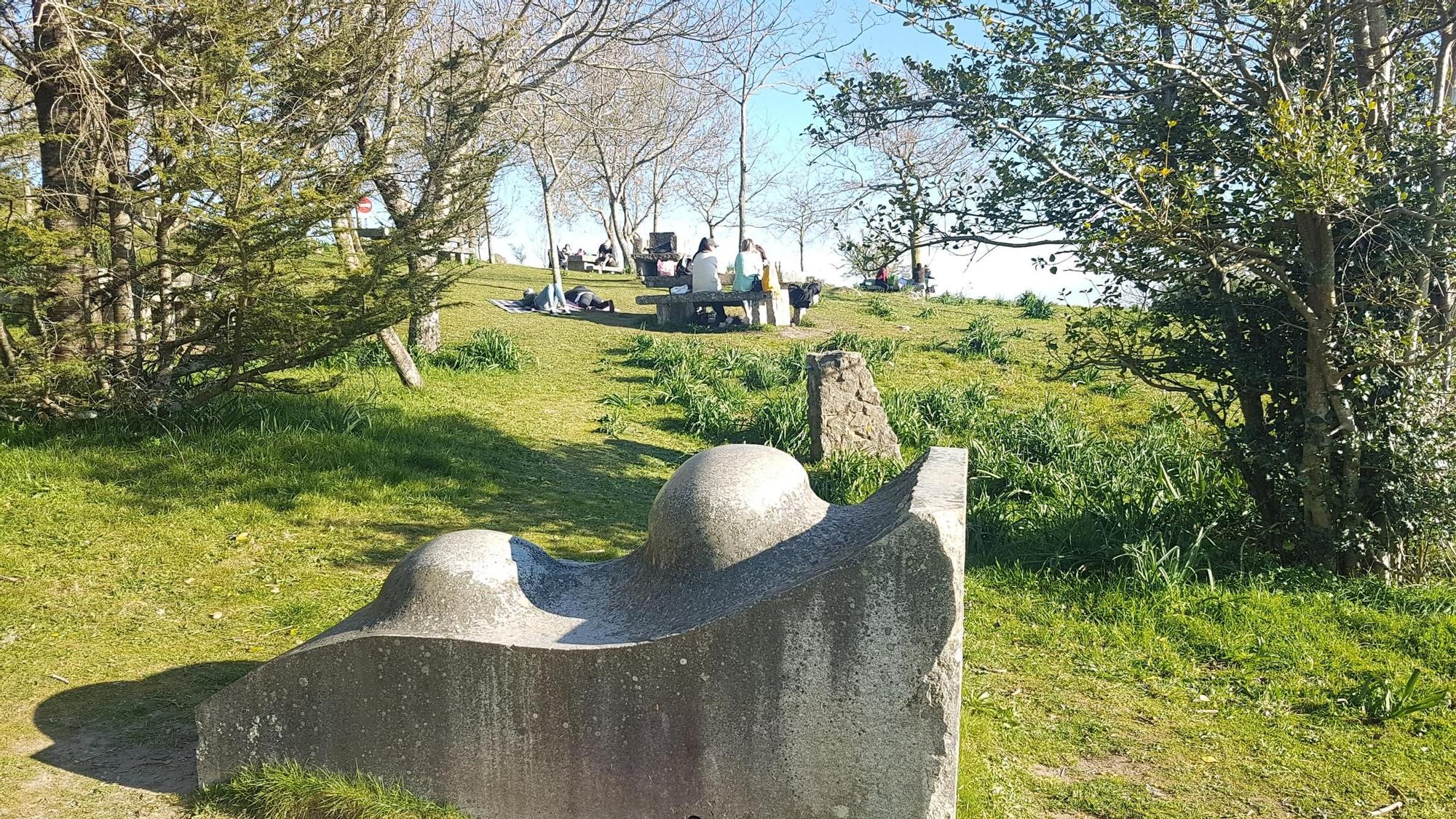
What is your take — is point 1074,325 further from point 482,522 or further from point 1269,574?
point 482,522

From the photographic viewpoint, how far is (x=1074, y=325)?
6.45 metres

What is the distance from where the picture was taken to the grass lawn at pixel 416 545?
3947mm

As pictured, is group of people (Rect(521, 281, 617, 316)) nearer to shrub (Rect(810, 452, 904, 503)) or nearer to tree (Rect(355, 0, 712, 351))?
tree (Rect(355, 0, 712, 351))

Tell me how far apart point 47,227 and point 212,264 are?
3.25 ft

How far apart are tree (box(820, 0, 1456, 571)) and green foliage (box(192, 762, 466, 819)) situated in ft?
13.2

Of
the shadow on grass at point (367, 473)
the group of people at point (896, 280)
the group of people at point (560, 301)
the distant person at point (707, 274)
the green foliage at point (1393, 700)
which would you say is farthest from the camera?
the group of people at point (896, 280)

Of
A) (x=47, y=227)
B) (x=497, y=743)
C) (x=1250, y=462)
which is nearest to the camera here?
(x=497, y=743)

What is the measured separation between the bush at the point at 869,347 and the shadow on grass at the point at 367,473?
433cm

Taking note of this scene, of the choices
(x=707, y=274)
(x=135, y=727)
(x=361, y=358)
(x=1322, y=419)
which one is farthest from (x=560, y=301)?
(x=135, y=727)

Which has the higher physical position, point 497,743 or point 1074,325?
point 1074,325

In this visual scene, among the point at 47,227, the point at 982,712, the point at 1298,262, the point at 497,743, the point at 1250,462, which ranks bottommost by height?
the point at 982,712

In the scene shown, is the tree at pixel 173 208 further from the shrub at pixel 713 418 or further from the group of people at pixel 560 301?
the group of people at pixel 560 301

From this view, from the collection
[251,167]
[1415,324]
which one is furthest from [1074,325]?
[251,167]

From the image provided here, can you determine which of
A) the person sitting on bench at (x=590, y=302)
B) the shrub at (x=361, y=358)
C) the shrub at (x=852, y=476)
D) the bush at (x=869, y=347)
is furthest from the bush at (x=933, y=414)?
the person sitting on bench at (x=590, y=302)
